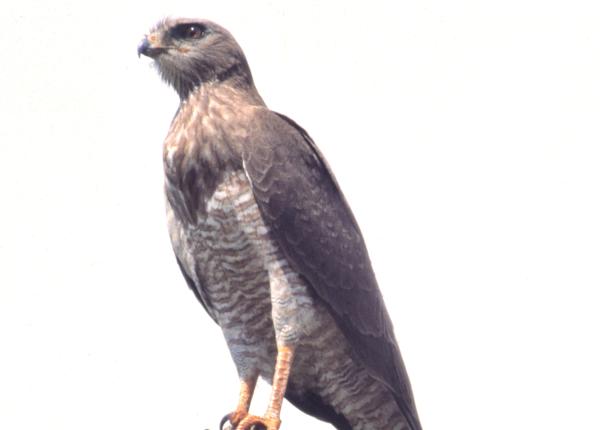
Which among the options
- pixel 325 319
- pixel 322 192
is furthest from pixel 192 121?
pixel 325 319

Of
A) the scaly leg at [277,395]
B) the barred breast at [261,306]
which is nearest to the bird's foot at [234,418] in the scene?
the scaly leg at [277,395]

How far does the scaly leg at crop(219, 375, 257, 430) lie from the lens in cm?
793

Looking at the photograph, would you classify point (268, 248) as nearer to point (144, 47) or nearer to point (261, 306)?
point (261, 306)

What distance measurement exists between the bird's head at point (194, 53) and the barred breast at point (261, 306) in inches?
35.0

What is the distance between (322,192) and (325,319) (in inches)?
35.6

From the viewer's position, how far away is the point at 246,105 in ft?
26.7

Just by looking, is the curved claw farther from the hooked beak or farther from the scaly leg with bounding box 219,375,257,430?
the hooked beak

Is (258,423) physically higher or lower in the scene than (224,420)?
higher

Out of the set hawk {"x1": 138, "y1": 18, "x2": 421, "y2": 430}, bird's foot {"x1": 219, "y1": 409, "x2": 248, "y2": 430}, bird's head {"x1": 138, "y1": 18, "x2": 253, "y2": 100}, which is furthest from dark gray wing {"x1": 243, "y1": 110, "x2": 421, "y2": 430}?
bird's foot {"x1": 219, "y1": 409, "x2": 248, "y2": 430}

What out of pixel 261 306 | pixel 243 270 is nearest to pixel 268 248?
pixel 243 270

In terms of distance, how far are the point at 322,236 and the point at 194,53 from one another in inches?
63.2

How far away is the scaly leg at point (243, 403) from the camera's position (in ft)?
26.0

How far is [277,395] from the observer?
25.2ft

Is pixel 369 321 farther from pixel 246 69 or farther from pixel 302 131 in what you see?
pixel 246 69
